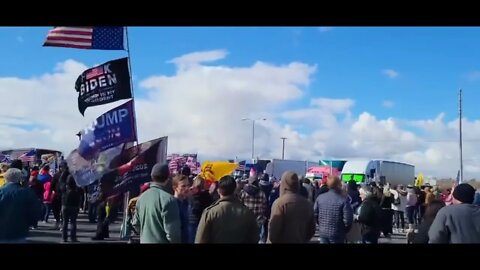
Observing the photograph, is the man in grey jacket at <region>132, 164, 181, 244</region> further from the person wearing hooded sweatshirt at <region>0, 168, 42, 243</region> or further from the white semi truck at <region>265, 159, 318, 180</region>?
the white semi truck at <region>265, 159, 318, 180</region>

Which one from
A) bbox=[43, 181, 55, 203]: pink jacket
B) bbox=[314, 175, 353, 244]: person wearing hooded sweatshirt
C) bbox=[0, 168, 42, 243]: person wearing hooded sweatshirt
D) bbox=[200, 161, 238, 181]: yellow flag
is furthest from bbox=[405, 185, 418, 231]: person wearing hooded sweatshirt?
bbox=[0, 168, 42, 243]: person wearing hooded sweatshirt

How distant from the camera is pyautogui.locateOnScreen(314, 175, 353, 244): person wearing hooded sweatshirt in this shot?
7371 mm

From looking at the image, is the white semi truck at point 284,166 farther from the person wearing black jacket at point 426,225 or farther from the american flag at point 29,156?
the person wearing black jacket at point 426,225

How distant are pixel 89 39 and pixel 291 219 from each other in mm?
5265

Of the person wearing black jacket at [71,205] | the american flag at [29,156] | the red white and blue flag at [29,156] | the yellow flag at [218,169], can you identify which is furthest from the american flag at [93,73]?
the american flag at [29,156]

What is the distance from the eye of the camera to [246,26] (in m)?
3.07

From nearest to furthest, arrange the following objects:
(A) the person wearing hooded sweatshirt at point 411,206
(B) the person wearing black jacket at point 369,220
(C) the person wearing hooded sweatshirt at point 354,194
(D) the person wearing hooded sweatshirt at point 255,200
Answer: (B) the person wearing black jacket at point 369,220 < (D) the person wearing hooded sweatshirt at point 255,200 < (C) the person wearing hooded sweatshirt at point 354,194 < (A) the person wearing hooded sweatshirt at point 411,206

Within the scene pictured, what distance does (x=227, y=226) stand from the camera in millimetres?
4969

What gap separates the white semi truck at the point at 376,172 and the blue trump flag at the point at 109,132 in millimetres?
22927

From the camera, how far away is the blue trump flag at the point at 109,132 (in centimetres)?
873

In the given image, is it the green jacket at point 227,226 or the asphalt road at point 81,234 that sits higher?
the green jacket at point 227,226

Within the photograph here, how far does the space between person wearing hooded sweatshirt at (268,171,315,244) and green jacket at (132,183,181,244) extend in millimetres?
1085
